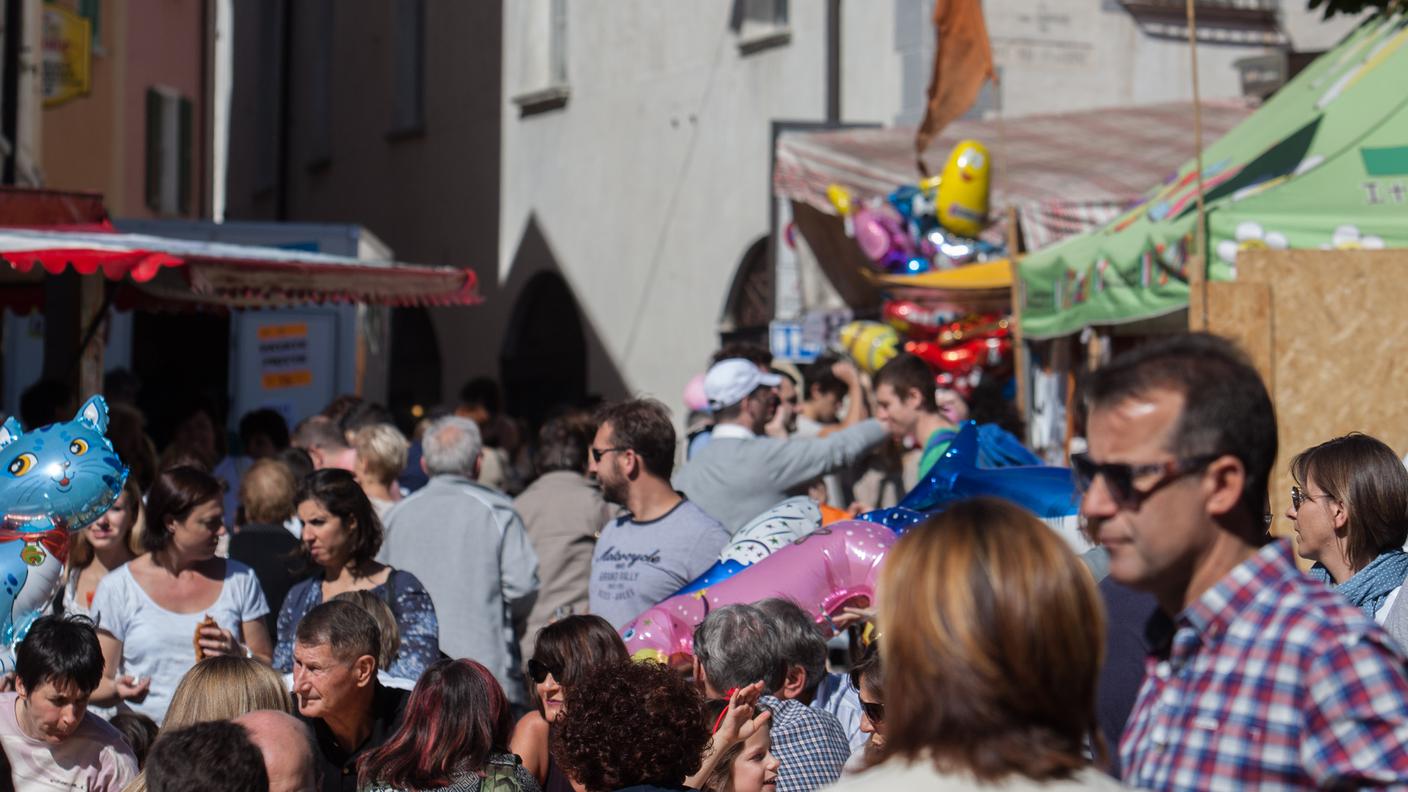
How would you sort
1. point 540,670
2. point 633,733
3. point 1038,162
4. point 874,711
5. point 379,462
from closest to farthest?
point 633,733
point 874,711
point 540,670
point 379,462
point 1038,162

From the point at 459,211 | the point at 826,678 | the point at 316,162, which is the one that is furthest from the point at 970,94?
the point at 316,162

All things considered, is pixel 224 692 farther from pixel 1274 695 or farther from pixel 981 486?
pixel 1274 695

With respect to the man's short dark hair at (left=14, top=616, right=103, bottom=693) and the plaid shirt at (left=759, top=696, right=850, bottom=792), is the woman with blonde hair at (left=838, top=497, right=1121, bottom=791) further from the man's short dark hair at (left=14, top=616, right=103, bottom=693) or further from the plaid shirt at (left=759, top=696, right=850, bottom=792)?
the man's short dark hair at (left=14, top=616, right=103, bottom=693)

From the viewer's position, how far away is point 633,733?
3691 millimetres

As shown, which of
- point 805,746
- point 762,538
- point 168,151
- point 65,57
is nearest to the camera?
point 805,746

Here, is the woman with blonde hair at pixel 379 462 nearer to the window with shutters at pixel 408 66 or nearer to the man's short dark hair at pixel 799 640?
the man's short dark hair at pixel 799 640

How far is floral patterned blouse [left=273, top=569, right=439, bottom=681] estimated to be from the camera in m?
5.37

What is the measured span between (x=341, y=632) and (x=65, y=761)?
77 cm

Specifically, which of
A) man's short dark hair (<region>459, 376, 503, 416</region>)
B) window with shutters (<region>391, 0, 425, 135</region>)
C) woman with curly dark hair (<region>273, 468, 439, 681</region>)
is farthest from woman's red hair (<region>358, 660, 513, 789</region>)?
window with shutters (<region>391, 0, 425, 135</region>)

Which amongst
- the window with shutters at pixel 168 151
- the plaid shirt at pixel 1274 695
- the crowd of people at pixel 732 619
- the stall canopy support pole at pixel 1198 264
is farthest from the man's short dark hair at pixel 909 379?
the window with shutters at pixel 168 151

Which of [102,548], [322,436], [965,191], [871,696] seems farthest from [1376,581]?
[965,191]

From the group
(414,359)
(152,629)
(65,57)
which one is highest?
(65,57)

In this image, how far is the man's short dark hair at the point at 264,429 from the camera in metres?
9.91

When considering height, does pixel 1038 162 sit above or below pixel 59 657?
above
